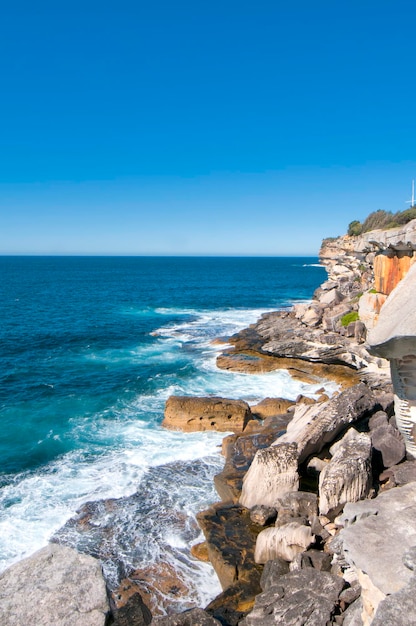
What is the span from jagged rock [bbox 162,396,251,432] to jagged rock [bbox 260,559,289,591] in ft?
33.3

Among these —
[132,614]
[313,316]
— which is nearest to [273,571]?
[132,614]

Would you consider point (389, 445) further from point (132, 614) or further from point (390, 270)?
point (132, 614)

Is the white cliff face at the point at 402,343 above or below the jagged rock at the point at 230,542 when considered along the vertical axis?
above

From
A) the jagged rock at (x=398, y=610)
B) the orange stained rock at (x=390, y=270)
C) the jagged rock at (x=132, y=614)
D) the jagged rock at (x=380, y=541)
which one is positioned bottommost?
the jagged rock at (x=132, y=614)

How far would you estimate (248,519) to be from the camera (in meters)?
13.2

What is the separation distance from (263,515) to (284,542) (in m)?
1.92

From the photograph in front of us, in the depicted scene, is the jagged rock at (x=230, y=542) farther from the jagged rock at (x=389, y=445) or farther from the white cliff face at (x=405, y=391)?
the white cliff face at (x=405, y=391)

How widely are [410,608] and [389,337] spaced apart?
5113mm

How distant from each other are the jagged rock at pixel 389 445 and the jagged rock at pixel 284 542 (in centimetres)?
354

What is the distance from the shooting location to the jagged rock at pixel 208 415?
20.9m

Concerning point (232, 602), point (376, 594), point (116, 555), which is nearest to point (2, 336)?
point (116, 555)

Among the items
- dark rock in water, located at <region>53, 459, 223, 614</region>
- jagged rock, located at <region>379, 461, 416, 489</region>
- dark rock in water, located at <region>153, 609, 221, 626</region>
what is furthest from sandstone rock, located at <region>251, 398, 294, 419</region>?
dark rock in water, located at <region>153, 609, 221, 626</region>

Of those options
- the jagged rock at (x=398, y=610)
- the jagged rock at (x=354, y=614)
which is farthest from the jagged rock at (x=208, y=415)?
the jagged rock at (x=398, y=610)

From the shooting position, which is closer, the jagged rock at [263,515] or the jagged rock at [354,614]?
the jagged rock at [354,614]
